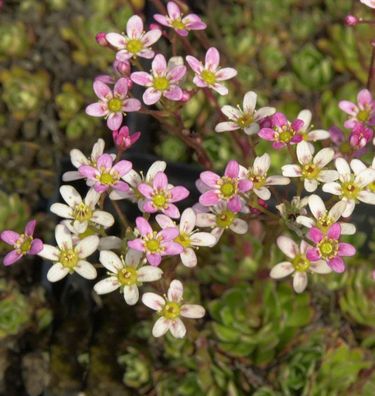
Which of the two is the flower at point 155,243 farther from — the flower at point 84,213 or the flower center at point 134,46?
the flower center at point 134,46

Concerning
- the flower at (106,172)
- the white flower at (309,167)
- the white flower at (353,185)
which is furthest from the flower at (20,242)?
the white flower at (353,185)

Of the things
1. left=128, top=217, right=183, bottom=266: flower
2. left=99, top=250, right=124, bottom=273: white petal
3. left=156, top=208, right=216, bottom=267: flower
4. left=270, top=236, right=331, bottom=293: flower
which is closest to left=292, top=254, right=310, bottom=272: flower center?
left=270, top=236, right=331, bottom=293: flower

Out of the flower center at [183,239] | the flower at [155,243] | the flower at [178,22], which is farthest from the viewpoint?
the flower at [178,22]

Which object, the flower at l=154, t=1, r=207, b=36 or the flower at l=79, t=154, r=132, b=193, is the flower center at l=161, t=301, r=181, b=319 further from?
the flower at l=154, t=1, r=207, b=36

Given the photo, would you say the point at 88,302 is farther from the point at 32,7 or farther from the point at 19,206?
the point at 32,7

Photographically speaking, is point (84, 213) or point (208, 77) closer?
point (84, 213)

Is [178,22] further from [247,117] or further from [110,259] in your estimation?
[110,259]

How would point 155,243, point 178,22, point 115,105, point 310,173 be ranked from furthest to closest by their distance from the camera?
point 178,22 → point 115,105 → point 310,173 → point 155,243

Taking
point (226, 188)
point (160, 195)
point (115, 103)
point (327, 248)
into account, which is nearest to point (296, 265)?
point (327, 248)
